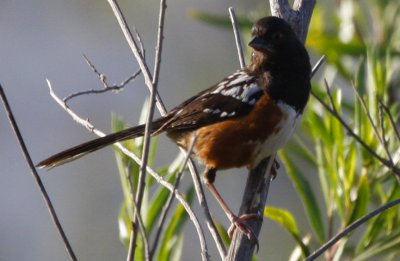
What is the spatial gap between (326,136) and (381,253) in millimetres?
455

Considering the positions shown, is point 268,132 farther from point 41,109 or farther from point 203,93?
point 41,109

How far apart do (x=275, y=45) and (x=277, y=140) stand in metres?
0.34

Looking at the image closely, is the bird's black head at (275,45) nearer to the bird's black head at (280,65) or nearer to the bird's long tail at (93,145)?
the bird's black head at (280,65)

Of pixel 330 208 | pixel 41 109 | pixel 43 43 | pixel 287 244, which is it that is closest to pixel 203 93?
pixel 330 208

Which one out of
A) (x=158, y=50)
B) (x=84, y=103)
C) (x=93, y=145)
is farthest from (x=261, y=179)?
(x=84, y=103)

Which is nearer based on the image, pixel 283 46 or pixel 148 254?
pixel 148 254

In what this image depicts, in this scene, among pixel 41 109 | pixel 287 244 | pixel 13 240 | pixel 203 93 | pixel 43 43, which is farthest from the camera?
pixel 43 43

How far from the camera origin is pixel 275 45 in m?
3.07

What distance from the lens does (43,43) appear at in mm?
9336

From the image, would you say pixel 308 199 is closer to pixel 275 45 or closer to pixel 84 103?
pixel 275 45

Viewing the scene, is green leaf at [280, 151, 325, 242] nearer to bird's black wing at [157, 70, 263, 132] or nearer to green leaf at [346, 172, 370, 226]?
green leaf at [346, 172, 370, 226]

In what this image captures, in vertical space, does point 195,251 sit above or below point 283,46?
below

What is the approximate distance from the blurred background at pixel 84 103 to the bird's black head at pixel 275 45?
3.37 meters

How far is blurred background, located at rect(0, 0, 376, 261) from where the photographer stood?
24.6ft
